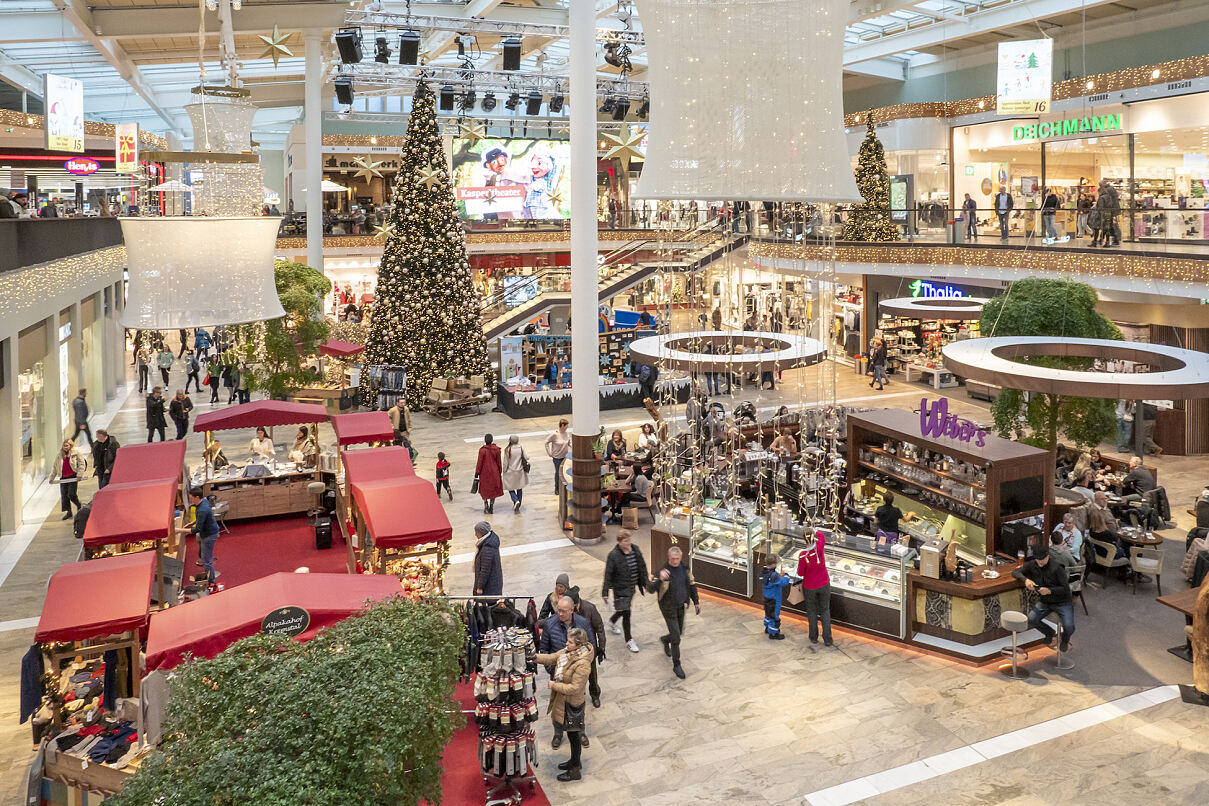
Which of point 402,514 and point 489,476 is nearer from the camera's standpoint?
point 402,514

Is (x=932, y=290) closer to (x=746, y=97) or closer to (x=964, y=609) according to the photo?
(x=964, y=609)

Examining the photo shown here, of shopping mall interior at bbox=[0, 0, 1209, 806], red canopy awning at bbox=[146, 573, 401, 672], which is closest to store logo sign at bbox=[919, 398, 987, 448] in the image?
shopping mall interior at bbox=[0, 0, 1209, 806]

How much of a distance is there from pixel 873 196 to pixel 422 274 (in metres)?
11.0

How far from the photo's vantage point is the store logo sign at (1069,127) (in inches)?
867

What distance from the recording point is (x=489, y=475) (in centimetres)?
1345

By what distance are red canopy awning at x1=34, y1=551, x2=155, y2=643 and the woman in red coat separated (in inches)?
248

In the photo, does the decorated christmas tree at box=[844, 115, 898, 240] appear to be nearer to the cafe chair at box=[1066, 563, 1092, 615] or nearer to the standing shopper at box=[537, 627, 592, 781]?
the cafe chair at box=[1066, 563, 1092, 615]

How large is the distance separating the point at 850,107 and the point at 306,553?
26.5m

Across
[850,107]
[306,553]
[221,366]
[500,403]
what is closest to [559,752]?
[306,553]

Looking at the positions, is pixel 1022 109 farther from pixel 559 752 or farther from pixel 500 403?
pixel 559 752

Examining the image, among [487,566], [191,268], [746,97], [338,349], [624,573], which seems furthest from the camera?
[338,349]

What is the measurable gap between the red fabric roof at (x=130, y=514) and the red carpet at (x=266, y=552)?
151 cm

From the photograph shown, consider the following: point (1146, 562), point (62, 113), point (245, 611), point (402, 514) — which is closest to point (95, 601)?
point (245, 611)

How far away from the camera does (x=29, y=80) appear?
2503cm
